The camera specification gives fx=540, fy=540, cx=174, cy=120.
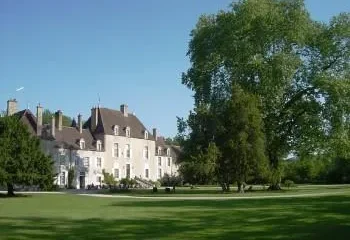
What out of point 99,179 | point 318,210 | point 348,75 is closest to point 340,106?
point 348,75

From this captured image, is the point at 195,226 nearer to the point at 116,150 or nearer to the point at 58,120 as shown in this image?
the point at 58,120

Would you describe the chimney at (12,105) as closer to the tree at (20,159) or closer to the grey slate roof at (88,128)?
the grey slate roof at (88,128)

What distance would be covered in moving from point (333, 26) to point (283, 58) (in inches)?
241

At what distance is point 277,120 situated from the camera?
1873 inches

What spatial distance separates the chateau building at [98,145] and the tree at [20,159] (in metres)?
17.7

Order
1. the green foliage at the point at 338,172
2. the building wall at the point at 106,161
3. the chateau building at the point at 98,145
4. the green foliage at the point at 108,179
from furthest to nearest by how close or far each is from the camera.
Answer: the green foliage at the point at 338,172, the green foliage at the point at 108,179, the building wall at the point at 106,161, the chateau building at the point at 98,145

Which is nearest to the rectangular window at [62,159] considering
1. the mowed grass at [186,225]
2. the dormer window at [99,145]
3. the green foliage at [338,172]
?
the dormer window at [99,145]

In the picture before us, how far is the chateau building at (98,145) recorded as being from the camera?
64500 millimetres

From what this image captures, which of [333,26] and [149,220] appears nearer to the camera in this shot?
[149,220]

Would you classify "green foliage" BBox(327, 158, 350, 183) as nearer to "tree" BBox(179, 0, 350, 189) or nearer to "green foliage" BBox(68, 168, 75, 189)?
"tree" BBox(179, 0, 350, 189)

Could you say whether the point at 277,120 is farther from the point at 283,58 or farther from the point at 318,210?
the point at 318,210

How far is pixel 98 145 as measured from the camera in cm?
7144

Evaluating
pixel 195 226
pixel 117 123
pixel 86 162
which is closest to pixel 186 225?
pixel 195 226

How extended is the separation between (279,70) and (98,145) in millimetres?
34218
